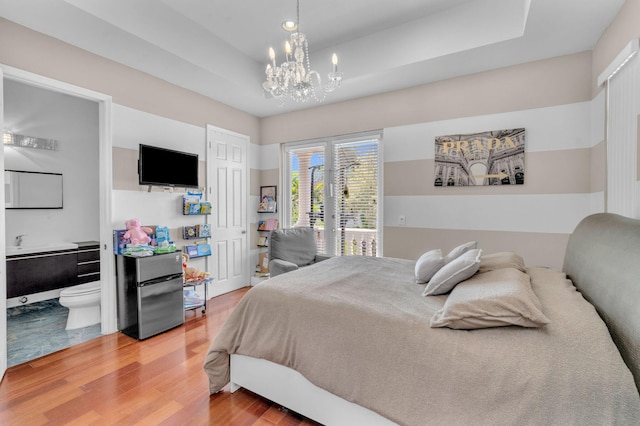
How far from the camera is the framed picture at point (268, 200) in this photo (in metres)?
4.67

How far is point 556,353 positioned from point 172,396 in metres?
2.24

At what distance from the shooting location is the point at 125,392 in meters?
2.07

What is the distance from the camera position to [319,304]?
67.7 inches

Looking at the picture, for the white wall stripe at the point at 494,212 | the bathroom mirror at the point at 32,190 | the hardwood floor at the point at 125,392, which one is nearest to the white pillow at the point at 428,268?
the hardwood floor at the point at 125,392

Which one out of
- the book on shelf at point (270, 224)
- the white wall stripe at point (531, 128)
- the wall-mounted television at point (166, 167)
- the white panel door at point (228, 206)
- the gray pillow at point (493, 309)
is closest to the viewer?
the gray pillow at point (493, 309)

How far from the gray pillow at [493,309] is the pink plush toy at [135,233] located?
9.52ft

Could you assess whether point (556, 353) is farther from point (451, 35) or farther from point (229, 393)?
point (451, 35)

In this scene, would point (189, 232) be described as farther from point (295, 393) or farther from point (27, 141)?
point (295, 393)

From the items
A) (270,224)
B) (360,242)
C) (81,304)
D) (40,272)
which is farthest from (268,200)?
(40,272)

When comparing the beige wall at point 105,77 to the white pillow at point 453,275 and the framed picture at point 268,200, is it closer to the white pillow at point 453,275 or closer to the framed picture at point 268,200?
the framed picture at point 268,200

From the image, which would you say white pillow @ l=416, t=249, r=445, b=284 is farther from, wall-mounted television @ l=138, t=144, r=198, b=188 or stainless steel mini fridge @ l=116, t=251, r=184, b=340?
wall-mounted television @ l=138, t=144, r=198, b=188

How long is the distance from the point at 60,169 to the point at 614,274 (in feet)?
18.4

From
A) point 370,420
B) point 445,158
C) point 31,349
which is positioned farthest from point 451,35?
point 31,349

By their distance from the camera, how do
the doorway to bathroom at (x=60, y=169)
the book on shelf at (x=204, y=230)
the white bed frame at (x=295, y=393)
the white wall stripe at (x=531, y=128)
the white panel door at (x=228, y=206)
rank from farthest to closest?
the white panel door at (x=228, y=206), the book on shelf at (x=204, y=230), the doorway to bathroom at (x=60, y=169), the white wall stripe at (x=531, y=128), the white bed frame at (x=295, y=393)
